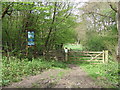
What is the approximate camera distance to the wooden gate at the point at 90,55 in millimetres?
7094

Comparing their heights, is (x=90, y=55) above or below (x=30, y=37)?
below

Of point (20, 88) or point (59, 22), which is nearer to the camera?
point (20, 88)

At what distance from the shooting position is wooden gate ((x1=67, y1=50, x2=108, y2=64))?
23.3ft

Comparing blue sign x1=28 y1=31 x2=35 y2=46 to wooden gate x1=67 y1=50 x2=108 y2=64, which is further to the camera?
wooden gate x1=67 y1=50 x2=108 y2=64

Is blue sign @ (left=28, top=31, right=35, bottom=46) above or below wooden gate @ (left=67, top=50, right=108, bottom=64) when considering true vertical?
above

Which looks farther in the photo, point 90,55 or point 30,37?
point 90,55

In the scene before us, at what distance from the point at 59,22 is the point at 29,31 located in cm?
195

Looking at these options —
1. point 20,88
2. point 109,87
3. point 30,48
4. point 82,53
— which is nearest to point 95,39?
point 82,53

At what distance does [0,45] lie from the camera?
5434 millimetres

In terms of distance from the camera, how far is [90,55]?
23.8 ft

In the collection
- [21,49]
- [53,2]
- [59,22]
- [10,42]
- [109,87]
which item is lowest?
[109,87]

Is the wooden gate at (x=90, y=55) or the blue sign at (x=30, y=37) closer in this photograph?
the blue sign at (x=30, y=37)

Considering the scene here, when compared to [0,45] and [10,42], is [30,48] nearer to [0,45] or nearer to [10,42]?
[10,42]

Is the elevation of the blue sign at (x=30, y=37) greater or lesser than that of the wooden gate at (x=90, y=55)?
greater
